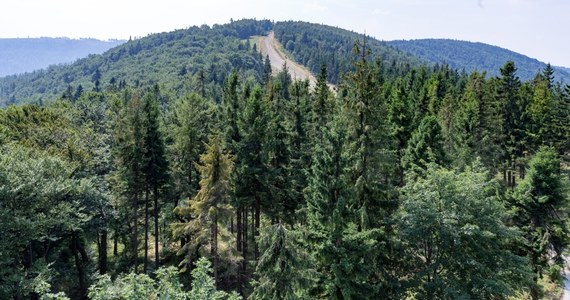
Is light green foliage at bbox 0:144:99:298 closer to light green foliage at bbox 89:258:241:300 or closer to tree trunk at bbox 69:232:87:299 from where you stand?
tree trunk at bbox 69:232:87:299

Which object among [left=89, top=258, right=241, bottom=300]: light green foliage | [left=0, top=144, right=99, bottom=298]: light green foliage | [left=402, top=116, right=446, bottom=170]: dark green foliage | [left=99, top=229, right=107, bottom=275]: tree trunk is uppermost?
[left=402, top=116, right=446, bottom=170]: dark green foliage

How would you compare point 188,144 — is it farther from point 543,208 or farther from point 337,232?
point 543,208

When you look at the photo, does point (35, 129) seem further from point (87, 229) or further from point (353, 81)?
point (353, 81)

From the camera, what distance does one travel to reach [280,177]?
2812 cm

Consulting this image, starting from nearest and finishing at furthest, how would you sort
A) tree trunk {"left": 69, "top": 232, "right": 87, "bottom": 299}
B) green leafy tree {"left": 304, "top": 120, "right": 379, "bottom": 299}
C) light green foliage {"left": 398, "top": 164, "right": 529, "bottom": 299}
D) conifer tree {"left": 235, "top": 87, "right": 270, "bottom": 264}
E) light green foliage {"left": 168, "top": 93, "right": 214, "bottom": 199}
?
1. green leafy tree {"left": 304, "top": 120, "right": 379, "bottom": 299}
2. light green foliage {"left": 398, "top": 164, "right": 529, "bottom": 299}
3. conifer tree {"left": 235, "top": 87, "right": 270, "bottom": 264}
4. tree trunk {"left": 69, "top": 232, "right": 87, "bottom": 299}
5. light green foliage {"left": 168, "top": 93, "right": 214, "bottom": 199}

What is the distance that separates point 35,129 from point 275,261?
3090cm

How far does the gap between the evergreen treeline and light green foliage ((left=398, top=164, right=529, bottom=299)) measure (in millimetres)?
77

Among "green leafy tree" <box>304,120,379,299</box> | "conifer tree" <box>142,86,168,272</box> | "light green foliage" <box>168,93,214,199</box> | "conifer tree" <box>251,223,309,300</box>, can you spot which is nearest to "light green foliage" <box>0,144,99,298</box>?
"conifer tree" <box>142,86,168,272</box>

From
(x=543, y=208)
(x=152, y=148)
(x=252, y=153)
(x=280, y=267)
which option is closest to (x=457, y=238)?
(x=280, y=267)

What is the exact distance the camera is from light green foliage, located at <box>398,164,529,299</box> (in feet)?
61.3

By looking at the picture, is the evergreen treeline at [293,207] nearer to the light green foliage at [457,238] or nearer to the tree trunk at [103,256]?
the light green foliage at [457,238]

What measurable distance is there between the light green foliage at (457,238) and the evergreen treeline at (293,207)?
→ 0.25 ft

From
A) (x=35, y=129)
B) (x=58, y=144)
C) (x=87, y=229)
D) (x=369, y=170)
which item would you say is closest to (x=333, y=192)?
(x=369, y=170)

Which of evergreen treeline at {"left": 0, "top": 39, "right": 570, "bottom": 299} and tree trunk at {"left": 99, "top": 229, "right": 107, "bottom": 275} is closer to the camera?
evergreen treeline at {"left": 0, "top": 39, "right": 570, "bottom": 299}
